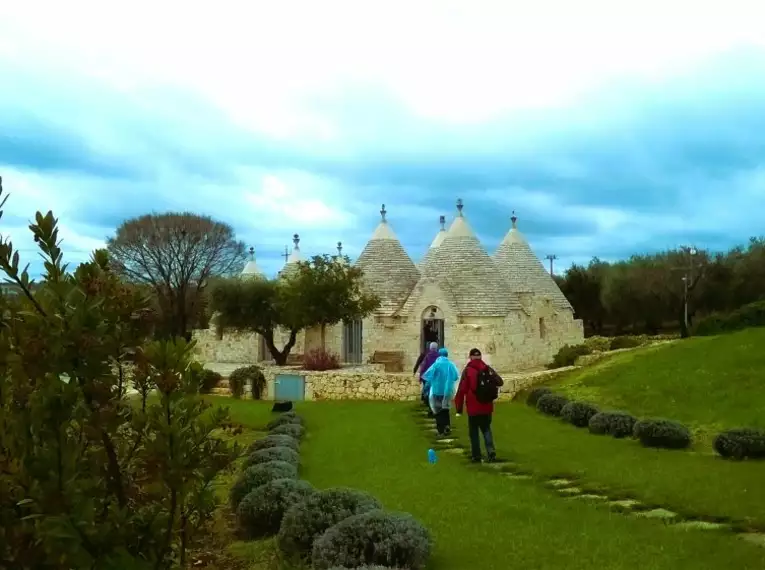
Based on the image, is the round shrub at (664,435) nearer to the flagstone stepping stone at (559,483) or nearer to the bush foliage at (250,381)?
the flagstone stepping stone at (559,483)

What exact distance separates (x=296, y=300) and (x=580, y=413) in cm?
1257

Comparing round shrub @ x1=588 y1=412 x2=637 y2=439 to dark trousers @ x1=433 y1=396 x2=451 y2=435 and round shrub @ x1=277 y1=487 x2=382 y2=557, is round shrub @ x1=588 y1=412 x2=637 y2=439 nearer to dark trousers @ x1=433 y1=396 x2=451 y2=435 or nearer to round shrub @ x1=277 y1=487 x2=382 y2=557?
dark trousers @ x1=433 y1=396 x2=451 y2=435

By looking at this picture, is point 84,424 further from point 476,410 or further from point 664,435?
point 664,435

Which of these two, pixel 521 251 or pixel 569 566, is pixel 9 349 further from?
pixel 521 251

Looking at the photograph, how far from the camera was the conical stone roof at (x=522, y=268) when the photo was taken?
106 feet

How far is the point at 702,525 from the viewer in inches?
281

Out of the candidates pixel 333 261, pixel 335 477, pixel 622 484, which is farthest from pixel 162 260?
pixel 622 484

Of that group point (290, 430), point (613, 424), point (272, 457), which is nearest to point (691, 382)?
point (613, 424)

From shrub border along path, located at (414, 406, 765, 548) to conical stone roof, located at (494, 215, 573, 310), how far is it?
826 inches

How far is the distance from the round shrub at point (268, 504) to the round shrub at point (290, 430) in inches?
210

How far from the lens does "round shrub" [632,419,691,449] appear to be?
38.7 feet

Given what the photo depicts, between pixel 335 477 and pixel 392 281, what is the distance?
59.2ft

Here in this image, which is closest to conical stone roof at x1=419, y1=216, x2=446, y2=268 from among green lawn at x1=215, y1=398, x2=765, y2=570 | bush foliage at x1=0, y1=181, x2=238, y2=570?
green lawn at x1=215, y1=398, x2=765, y2=570

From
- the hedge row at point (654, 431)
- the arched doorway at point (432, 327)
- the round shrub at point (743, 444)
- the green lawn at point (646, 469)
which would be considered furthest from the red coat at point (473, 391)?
the arched doorway at point (432, 327)
